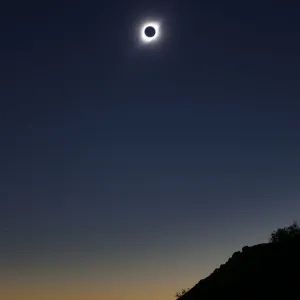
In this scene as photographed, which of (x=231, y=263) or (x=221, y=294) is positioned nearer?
(x=221, y=294)

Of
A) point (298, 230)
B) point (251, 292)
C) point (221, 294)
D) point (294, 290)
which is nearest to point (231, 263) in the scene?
point (221, 294)

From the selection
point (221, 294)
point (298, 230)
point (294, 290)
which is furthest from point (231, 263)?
point (298, 230)

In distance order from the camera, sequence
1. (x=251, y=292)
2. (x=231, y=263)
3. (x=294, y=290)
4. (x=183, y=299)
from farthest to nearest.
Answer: (x=183, y=299), (x=231, y=263), (x=251, y=292), (x=294, y=290)

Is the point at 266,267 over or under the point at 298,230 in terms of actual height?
under

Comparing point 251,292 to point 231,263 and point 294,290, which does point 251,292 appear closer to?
point 294,290

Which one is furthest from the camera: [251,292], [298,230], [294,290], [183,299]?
[298,230]

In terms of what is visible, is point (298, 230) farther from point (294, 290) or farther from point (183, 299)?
point (294, 290)

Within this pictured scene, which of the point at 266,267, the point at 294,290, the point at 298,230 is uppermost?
the point at 298,230
